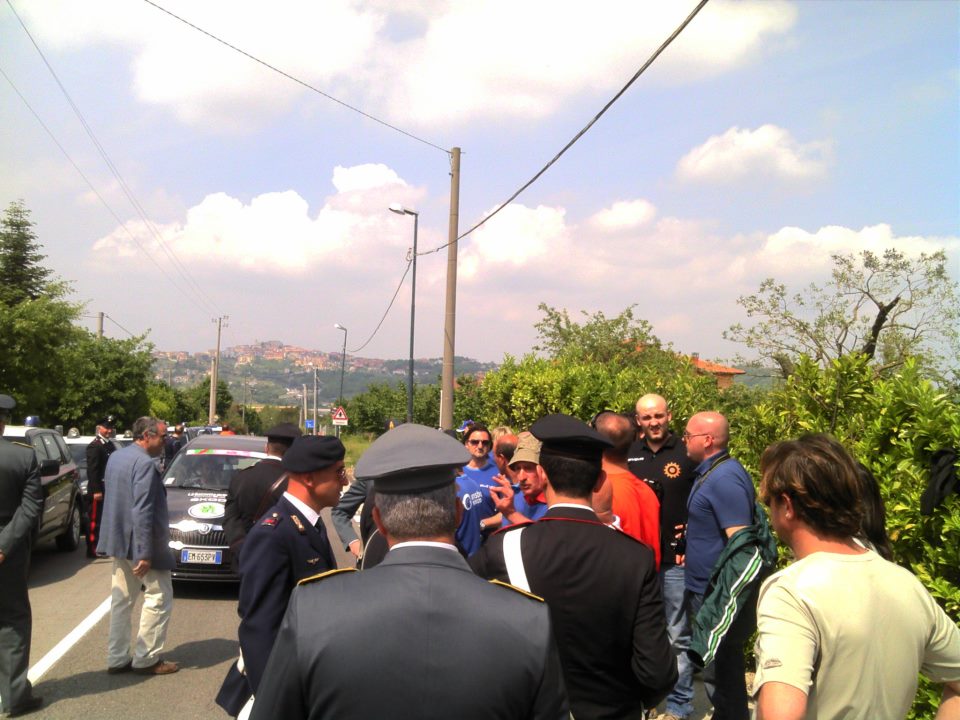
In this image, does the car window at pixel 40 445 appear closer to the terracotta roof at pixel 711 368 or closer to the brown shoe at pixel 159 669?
the brown shoe at pixel 159 669

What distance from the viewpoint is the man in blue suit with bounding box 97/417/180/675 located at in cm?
675

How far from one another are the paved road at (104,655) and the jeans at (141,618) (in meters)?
0.18

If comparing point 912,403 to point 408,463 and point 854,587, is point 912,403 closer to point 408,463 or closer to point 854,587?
point 854,587

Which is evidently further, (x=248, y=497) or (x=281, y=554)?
(x=248, y=497)

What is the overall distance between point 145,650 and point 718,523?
4.71m

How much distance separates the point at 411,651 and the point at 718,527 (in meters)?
3.87

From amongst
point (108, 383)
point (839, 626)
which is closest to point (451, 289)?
point (839, 626)

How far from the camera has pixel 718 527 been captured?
5215 millimetres

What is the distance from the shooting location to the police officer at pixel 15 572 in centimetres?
570

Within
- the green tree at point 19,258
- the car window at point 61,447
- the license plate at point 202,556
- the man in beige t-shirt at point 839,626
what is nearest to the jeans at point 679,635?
the man in beige t-shirt at point 839,626

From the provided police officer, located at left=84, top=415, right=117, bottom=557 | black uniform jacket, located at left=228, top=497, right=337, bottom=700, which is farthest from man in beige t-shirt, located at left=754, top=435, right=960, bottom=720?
police officer, located at left=84, top=415, right=117, bottom=557

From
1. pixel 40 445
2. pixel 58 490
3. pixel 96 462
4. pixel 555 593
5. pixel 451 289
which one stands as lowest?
pixel 58 490

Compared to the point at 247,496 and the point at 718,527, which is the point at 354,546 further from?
the point at 718,527

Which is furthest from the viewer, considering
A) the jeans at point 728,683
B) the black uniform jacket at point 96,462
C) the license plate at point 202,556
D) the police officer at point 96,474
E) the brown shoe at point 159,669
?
the black uniform jacket at point 96,462
